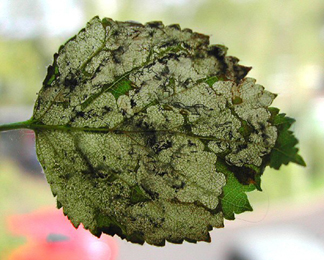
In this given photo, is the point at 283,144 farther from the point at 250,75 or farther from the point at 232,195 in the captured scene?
the point at 250,75

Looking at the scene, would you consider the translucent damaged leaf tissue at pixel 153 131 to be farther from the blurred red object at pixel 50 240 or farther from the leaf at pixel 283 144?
the blurred red object at pixel 50 240

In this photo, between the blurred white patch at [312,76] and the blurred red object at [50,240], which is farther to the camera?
the blurred white patch at [312,76]

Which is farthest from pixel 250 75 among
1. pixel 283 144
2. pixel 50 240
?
pixel 50 240

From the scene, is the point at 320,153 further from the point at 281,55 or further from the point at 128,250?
the point at 128,250

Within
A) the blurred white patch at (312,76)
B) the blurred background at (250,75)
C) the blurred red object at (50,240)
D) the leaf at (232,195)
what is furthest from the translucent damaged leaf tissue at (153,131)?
the blurred white patch at (312,76)

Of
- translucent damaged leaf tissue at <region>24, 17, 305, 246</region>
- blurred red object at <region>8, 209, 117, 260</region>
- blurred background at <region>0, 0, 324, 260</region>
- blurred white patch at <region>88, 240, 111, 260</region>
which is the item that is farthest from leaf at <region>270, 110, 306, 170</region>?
blurred white patch at <region>88, 240, 111, 260</region>

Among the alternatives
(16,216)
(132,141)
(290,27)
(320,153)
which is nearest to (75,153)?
(132,141)
